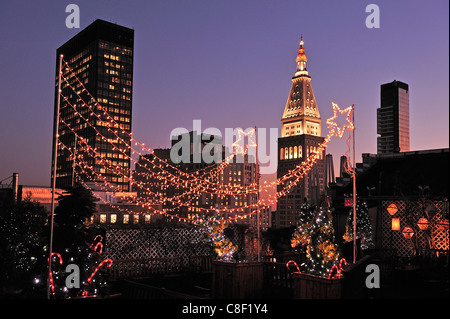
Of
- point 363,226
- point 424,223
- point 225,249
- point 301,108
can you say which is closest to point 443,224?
point 424,223

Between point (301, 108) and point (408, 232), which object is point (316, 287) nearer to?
point (408, 232)

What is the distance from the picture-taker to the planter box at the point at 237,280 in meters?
11.9

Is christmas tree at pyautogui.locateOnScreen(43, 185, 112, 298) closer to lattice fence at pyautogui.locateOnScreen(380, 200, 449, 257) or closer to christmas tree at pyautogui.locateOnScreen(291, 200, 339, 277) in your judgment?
christmas tree at pyautogui.locateOnScreen(291, 200, 339, 277)

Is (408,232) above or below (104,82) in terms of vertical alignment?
below

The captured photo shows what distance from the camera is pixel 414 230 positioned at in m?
16.1

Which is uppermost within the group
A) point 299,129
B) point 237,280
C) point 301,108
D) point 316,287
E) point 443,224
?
point 301,108

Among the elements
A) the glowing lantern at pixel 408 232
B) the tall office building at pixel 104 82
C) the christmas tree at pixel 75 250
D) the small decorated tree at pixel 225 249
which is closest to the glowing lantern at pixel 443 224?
the glowing lantern at pixel 408 232

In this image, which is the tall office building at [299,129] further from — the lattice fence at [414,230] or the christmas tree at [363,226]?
the lattice fence at [414,230]

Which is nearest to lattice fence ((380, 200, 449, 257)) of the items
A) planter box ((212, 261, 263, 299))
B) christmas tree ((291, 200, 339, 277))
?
christmas tree ((291, 200, 339, 277))

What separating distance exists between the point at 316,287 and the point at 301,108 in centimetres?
15514

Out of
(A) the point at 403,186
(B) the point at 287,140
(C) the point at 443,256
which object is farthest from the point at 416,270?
(B) the point at 287,140

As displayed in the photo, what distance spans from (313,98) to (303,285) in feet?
529

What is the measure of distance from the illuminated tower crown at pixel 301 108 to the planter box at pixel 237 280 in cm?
14786
